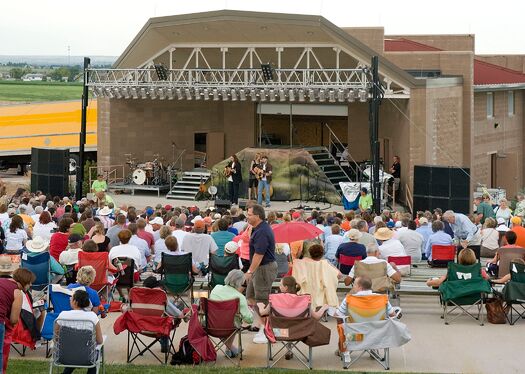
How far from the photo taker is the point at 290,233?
1409cm

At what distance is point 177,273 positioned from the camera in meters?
13.9

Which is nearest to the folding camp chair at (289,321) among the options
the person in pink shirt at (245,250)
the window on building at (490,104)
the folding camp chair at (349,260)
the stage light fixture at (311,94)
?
the folding camp chair at (349,260)

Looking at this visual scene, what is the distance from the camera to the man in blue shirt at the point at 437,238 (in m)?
16.0

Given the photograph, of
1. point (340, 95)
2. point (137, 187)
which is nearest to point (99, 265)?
point (340, 95)

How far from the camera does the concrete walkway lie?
11633 mm

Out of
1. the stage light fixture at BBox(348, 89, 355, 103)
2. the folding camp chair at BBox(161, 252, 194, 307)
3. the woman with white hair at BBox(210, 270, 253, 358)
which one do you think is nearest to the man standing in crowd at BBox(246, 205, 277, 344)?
the woman with white hair at BBox(210, 270, 253, 358)

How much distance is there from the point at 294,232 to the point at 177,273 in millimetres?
1621

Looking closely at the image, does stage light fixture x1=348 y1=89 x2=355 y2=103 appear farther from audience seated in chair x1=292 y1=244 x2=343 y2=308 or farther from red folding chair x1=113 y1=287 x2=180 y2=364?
red folding chair x1=113 y1=287 x2=180 y2=364

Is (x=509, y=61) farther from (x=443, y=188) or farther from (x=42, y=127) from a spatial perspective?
(x=443, y=188)

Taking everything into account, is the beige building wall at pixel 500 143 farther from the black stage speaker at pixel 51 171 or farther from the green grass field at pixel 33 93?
the green grass field at pixel 33 93

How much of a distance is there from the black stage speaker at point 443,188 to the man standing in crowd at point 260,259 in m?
11.6

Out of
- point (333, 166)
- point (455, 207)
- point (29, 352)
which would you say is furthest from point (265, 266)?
point (333, 166)

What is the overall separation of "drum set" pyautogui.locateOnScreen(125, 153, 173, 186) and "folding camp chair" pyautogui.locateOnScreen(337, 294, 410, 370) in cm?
2135

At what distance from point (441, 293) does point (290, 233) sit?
2132 mm
